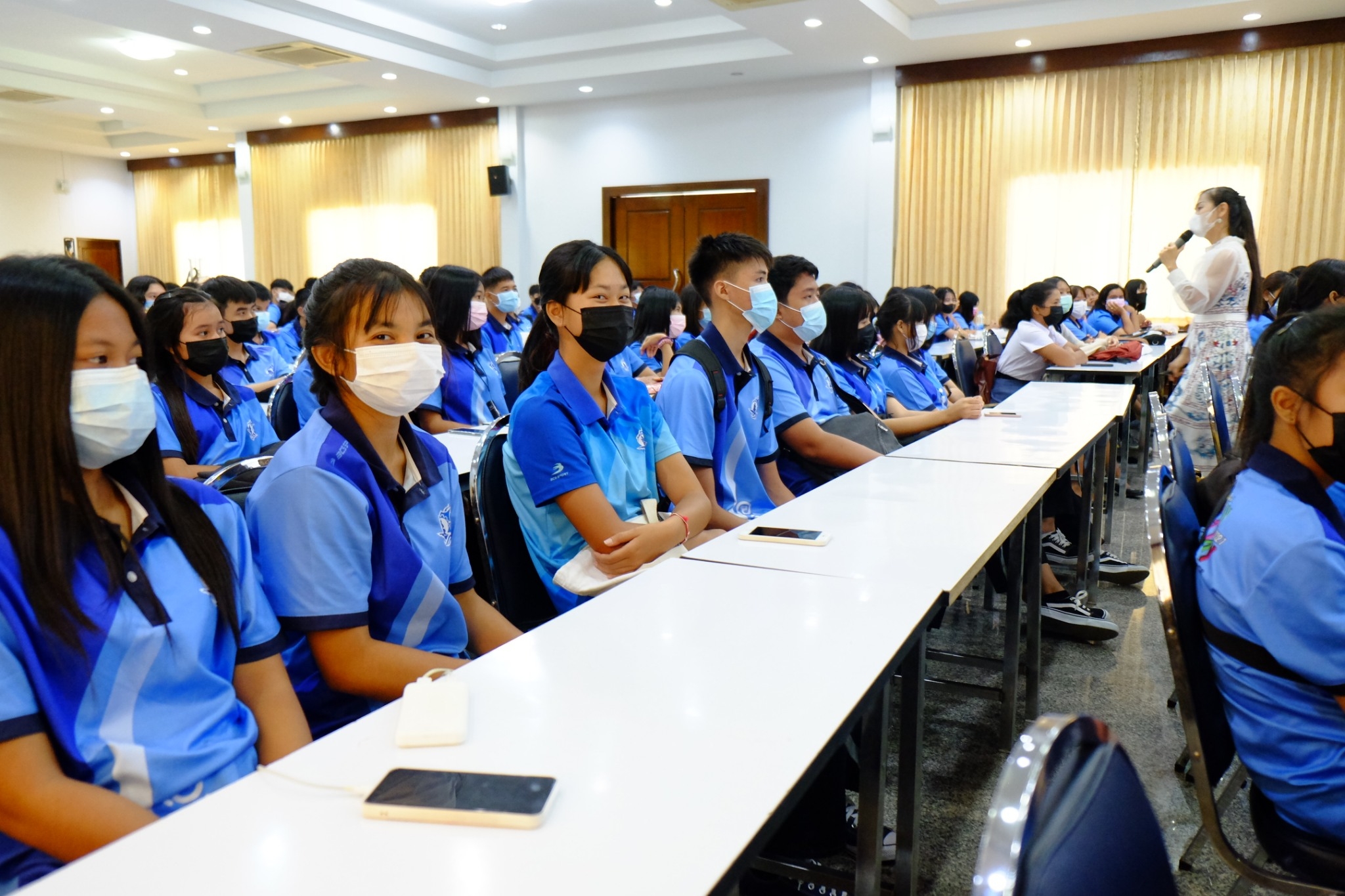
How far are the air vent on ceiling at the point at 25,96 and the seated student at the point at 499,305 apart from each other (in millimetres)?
7972

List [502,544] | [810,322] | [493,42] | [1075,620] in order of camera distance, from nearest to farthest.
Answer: [502,544]
[810,322]
[1075,620]
[493,42]

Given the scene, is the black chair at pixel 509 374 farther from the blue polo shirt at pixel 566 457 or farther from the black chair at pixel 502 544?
the black chair at pixel 502 544

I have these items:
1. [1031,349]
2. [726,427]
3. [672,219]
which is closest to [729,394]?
[726,427]

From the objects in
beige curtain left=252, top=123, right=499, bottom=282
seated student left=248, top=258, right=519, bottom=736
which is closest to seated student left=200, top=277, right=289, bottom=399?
seated student left=248, top=258, right=519, bottom=736

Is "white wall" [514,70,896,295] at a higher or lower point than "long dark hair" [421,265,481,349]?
higher

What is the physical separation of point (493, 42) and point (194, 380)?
24.8 ft

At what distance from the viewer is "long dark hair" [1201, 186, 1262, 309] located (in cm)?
445

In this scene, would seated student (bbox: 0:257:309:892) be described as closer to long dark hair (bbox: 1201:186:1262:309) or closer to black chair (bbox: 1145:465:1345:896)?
black chair (bbox: 1145:465:1345:896)

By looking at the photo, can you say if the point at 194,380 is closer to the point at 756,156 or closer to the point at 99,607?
the point at 99,607

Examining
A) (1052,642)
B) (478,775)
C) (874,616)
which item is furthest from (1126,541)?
(478,775)

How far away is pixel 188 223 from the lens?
49.1ft

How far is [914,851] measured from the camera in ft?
5.17

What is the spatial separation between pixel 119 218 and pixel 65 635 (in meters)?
17.0

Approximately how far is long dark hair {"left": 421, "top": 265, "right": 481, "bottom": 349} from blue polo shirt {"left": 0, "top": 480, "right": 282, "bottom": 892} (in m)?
2.90
